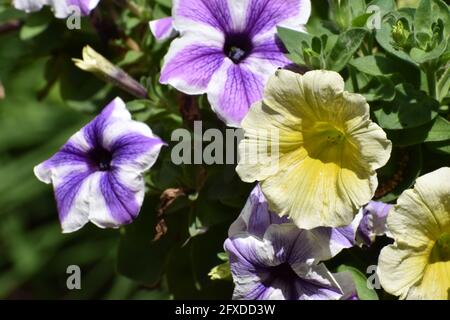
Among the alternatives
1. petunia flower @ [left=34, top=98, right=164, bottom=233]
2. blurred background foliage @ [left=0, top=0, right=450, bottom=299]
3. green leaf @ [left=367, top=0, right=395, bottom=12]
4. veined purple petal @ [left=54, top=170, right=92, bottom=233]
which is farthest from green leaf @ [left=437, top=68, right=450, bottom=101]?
veined purple petal @ [left=54, top=170, right=92, bottom=233]

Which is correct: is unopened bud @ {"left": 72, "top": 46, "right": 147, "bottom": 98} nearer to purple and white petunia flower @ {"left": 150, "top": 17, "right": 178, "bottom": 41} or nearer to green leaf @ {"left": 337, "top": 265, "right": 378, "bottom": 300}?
purple and white petunia flower @ {"left": 150, "top": 17, "right": 178, "bottom": 41}

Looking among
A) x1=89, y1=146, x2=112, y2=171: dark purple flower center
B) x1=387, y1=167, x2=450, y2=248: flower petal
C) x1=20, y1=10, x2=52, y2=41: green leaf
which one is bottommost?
x1=20, y1=10, x2=52, y2=41: green leaf

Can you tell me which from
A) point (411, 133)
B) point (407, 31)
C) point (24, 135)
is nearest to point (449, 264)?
point (411, 133)

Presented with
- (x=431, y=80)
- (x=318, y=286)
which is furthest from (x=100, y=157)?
(x=431, y=80)

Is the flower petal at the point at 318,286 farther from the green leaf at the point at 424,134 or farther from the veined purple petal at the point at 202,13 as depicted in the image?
the veined purple petal at the point at 202,13

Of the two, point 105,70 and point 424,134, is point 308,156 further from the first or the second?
point 105,70

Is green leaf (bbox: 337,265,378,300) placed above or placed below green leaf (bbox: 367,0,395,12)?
below

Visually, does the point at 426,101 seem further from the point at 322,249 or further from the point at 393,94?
the point at 322,249
